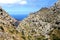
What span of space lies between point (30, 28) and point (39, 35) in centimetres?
701

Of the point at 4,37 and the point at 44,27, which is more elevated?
the point at 4,37

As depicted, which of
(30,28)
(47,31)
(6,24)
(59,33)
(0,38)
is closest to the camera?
(0,38)

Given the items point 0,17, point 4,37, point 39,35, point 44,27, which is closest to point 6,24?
point 0,17

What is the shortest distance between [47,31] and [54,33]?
9.78 feet

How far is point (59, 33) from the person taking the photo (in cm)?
5516

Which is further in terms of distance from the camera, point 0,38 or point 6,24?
point 6,24

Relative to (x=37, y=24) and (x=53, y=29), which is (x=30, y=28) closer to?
(x=37, y=24)

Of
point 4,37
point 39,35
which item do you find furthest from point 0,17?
point 39,35

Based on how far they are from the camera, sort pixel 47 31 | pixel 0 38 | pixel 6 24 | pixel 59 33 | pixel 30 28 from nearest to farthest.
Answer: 1. pixel 0 38
2. pixel 6 24
3. pixel 59 33
4. pixel 47 31
5. pixel 30 28

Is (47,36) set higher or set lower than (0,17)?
lower

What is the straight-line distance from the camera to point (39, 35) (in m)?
57.2

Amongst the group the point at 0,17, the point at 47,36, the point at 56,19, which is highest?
the point at 0,17

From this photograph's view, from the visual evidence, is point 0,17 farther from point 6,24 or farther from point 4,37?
point 4,37

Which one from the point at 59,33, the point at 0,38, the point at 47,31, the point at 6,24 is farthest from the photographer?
the point at 47,31
